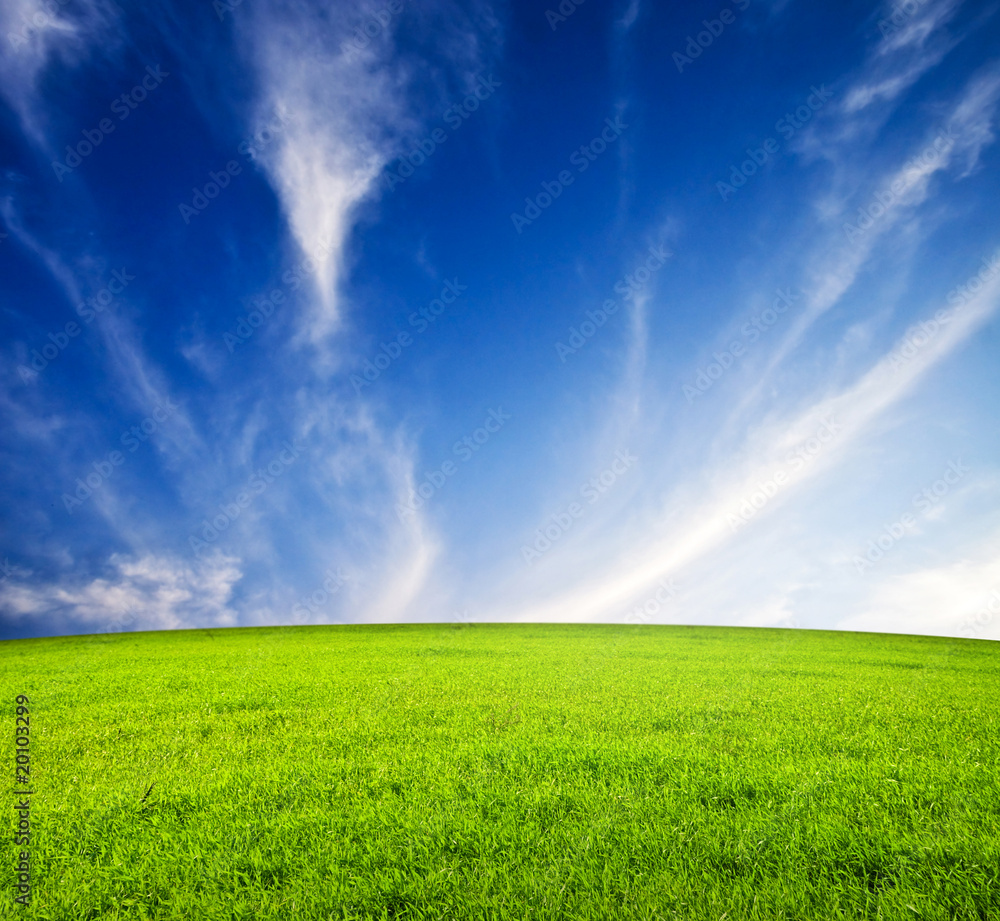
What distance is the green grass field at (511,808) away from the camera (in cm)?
416

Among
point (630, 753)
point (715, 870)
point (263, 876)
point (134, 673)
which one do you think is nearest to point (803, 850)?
point (715, 870)

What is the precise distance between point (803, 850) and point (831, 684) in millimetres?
11742

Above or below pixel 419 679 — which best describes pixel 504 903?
below

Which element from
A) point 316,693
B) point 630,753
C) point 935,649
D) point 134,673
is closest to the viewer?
point 630,753

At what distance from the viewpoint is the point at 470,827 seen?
508 cm

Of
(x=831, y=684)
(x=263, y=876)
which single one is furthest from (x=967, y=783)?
(x=831, y=684)

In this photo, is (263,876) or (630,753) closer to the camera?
(263,876)

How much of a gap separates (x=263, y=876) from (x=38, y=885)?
1.84m

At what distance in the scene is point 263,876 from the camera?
4.55 m

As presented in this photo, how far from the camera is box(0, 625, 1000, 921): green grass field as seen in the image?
13.6 ft

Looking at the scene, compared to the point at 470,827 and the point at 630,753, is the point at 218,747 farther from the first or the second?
the point at 630,753

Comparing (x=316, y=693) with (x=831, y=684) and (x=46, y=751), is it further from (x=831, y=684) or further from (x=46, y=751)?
(x=831, y=684)

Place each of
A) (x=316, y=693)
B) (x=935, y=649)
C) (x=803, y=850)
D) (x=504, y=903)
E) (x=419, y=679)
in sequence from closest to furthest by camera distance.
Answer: (x=504, y=903) < (x=803, y=850) < (x=316, y=693) < (x=419, y=679) < (x=935, y=649)

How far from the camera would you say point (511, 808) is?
5.53 metres
